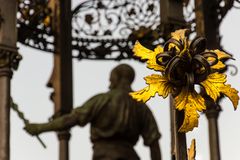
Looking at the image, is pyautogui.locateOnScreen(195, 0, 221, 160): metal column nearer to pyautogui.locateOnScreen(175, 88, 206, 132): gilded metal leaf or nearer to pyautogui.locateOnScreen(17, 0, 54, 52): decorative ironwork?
pyautogui.locateOnScreen(17, 0, 54, 52): decorative ironwork

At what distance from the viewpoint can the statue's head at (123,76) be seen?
12234mm

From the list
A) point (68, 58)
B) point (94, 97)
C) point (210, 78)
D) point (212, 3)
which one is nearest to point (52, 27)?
point (68, 58)

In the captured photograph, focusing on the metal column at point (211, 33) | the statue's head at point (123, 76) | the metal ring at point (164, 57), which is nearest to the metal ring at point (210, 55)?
the metal ring at point (164, 57)

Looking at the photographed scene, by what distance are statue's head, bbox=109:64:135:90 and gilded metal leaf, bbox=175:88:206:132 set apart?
6.63 m

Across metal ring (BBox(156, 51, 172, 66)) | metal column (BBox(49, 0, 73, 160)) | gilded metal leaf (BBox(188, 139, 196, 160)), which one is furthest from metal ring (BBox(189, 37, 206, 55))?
metal column (BBox(49, 0, 73, 160))

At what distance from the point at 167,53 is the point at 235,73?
378 inches

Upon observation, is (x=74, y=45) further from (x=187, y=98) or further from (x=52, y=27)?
(x=187, y=98)

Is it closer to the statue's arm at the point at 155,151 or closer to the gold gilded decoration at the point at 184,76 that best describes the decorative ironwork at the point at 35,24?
the statue's arm at the point at 155,151

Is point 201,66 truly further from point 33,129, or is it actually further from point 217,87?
point 33,129

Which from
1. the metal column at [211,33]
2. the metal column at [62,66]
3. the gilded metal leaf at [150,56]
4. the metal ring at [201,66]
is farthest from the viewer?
the metal column at [62,66]

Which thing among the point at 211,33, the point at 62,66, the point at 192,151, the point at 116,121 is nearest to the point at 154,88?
the point at 192,151

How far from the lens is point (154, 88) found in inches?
220

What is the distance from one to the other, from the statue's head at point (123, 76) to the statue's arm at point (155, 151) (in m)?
0.74

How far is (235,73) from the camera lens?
594 inches
